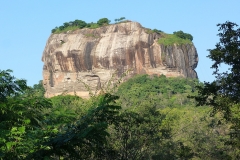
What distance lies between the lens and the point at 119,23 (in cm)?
7988

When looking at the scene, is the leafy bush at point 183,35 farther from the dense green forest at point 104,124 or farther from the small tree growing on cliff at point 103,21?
the dense green forest at point 104,124

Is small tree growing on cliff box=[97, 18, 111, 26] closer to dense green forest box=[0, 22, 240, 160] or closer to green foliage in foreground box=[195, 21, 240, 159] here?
dense green forest box=[0, 22, 240, 160]

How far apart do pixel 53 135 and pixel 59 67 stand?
71735 mm

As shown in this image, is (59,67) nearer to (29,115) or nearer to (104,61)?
(104,61)

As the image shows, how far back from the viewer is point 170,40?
260 ft

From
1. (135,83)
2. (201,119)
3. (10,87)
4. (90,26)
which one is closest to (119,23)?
(90,26)

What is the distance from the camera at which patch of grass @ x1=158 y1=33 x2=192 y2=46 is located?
78.2 metres

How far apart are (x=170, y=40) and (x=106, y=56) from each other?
983 cm

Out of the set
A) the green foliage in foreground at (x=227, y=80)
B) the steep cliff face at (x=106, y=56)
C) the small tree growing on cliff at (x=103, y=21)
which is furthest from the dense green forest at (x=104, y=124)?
the small tree growing on cliff at (x=103, y=21)

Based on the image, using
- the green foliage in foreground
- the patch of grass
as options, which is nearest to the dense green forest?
the green foliage in foreground

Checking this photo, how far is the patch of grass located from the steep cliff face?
64 centimetres

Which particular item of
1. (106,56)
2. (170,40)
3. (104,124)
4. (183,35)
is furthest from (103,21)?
(104,124)

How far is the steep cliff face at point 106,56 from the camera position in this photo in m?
76.8

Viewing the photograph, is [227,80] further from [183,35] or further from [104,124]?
[183,35]
